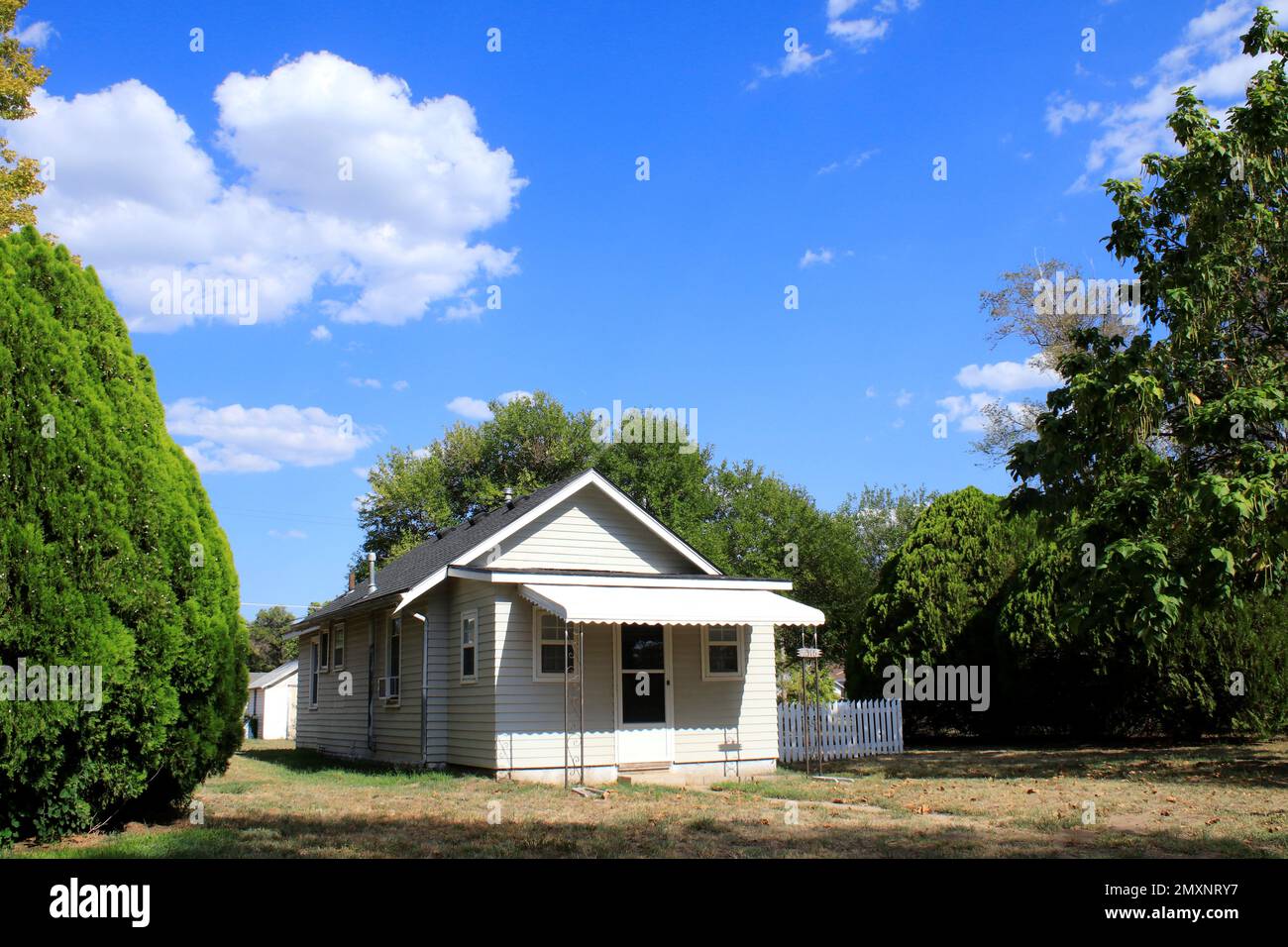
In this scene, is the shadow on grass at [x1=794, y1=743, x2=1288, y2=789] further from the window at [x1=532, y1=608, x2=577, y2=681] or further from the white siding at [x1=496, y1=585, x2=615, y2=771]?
the window at [x1=532, y1=608, x2=577, y2=681]

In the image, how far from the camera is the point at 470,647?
1638 centimetres

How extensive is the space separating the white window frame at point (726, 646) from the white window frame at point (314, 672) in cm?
1191

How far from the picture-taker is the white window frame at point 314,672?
80.6 ft

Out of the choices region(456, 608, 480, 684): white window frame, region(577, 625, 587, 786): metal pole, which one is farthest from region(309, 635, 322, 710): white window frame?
region(577, 625, 587, 786): metal pole

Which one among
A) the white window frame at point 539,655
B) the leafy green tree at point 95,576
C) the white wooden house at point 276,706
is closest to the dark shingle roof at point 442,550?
the white window frame at point 539,655

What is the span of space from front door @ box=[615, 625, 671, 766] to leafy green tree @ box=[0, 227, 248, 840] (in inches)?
305

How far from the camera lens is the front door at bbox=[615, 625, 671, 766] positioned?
15.9 m

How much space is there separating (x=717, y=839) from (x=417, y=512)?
39.8m

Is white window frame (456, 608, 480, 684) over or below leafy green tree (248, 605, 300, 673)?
over

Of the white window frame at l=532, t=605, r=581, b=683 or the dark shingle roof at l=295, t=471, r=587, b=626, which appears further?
the dark shingle roof at l=295, t=471, r=587, b=626

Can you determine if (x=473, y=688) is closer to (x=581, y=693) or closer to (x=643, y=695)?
(x=581, y=693)

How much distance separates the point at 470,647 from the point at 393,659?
11.8 ft

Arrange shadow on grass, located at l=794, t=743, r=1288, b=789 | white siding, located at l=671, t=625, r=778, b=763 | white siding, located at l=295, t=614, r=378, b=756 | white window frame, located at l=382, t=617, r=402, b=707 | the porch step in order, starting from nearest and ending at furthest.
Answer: shadow on grass, located at l=794, t=743, r=1288, b=789, the porch step, white siding, located at l=671, t=625, r=778, b=763, white window frame, located at l=382, t=617, r=402, b=707, white siding, located at l=295, t=614, r=378, b=756

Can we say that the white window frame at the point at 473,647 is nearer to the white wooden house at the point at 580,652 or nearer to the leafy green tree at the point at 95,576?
the white wooden house at the point at 580,652
